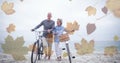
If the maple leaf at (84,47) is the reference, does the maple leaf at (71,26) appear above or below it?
above

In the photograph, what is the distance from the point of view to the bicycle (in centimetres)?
274

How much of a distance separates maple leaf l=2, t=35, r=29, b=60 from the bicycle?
0.26ft

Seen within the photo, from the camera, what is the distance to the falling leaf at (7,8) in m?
2.79

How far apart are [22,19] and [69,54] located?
0.58 m

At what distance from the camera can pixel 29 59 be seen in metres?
2.75

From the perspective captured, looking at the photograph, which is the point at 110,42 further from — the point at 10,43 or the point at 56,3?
the point at 10,43

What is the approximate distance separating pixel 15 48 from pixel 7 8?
1.34 feet

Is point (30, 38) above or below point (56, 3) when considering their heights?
below

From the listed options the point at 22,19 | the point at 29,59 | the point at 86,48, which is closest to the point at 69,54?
the point at 86,48

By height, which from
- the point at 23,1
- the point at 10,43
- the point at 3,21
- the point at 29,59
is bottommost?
the point at 29,59

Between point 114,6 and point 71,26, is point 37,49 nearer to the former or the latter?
point 71,26

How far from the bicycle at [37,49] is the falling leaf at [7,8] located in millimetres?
337

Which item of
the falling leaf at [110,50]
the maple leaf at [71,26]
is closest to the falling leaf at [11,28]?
the maple leaf at [71,26]

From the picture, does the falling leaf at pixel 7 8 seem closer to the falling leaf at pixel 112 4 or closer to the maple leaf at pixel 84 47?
the maple leaf at pixel 84 47
